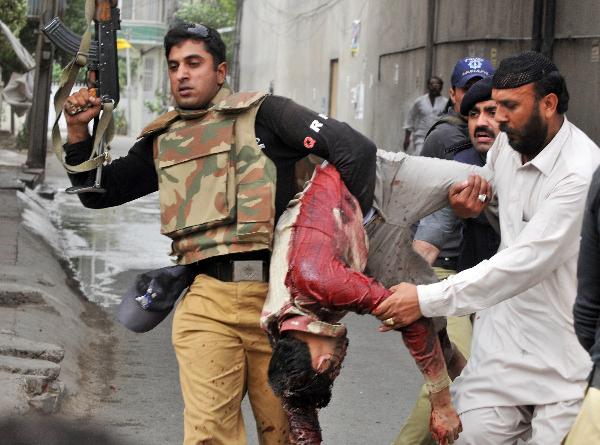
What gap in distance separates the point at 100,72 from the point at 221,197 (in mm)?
711

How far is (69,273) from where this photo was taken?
11844 millimetres

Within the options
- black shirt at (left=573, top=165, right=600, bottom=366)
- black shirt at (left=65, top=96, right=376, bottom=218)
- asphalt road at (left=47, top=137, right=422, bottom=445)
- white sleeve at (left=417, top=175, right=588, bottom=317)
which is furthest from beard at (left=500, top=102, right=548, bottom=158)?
asphalt road at (left=47, top=137, right=422, bottom=445)

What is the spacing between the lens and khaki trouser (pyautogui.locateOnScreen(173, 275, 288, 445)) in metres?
4.42

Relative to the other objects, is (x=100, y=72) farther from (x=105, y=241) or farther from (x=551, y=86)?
(x=105, y=241)

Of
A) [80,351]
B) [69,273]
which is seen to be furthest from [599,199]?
[69,273]

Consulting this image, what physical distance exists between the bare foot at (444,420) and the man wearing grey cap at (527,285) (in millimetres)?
161

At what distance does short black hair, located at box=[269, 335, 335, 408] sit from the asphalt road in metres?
2.26

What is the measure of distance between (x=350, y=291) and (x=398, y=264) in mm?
499

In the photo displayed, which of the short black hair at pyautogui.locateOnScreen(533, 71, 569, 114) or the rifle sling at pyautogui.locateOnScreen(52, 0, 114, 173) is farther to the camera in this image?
the rifle sling at pyautogui.locateOnScreen(52, 0, 114, 173)

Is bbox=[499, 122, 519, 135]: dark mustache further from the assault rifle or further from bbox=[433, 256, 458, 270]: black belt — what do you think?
bbox=[433, 256, 458, 270]: black belt

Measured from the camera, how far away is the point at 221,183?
4.43 meters

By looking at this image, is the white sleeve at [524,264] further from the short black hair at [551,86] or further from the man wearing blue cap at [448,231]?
the man wearing blue cap at [448,231]

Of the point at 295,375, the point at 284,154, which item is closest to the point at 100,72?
the point at 284,154

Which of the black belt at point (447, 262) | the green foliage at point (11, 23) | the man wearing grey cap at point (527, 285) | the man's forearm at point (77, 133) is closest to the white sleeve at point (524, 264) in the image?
the man wearing grey cap at point (527, 285)
